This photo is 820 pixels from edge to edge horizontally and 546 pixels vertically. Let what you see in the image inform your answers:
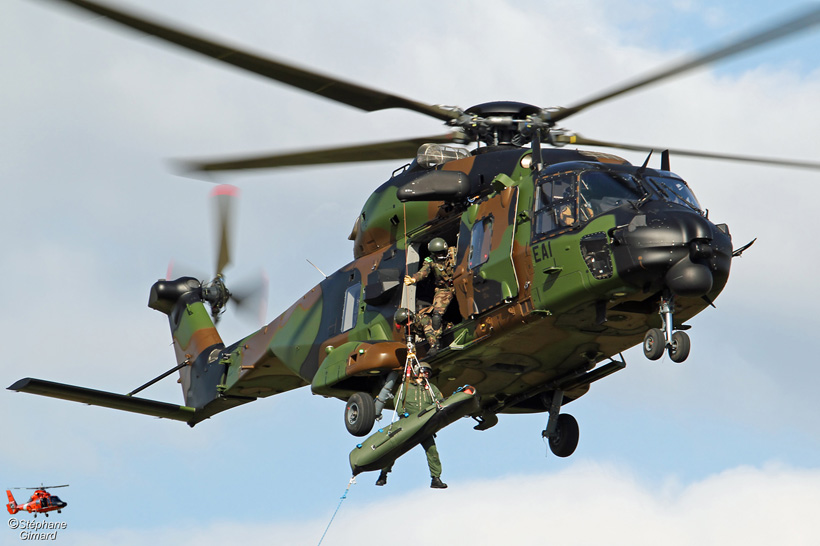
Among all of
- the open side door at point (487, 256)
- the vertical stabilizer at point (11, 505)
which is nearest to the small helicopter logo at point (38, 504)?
the vertical stabilizer at point (11, 505)

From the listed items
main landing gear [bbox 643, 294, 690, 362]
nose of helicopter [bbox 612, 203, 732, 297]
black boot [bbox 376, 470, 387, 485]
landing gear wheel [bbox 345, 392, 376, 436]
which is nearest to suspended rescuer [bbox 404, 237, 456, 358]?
landing gear wheel [bbox 345, 392, 376, 436]

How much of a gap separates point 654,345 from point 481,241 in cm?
314

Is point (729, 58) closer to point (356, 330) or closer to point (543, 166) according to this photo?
point (543, 166)

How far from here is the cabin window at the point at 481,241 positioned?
17219mm

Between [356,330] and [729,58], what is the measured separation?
716 cm

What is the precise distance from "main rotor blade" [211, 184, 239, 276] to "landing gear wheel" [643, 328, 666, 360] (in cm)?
988

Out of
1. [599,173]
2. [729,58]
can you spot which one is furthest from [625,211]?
[729,58]

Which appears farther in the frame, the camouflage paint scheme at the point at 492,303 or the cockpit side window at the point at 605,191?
the cockpit side window at the point at 605,191

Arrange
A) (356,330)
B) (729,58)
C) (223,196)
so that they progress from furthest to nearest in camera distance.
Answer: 1. (223,196)
2. (356,330)
3. (729,58)

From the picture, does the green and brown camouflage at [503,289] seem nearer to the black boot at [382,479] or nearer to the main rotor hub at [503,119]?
the main rotor hub at [503,119]

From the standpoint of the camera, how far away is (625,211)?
51.6 ft

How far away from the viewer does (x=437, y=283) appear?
18.1m

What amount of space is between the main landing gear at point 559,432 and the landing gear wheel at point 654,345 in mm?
3627

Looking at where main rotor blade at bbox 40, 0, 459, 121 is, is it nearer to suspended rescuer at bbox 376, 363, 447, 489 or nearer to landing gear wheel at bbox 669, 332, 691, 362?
suspended rescuer at bbox 376, 363, 447, 489
